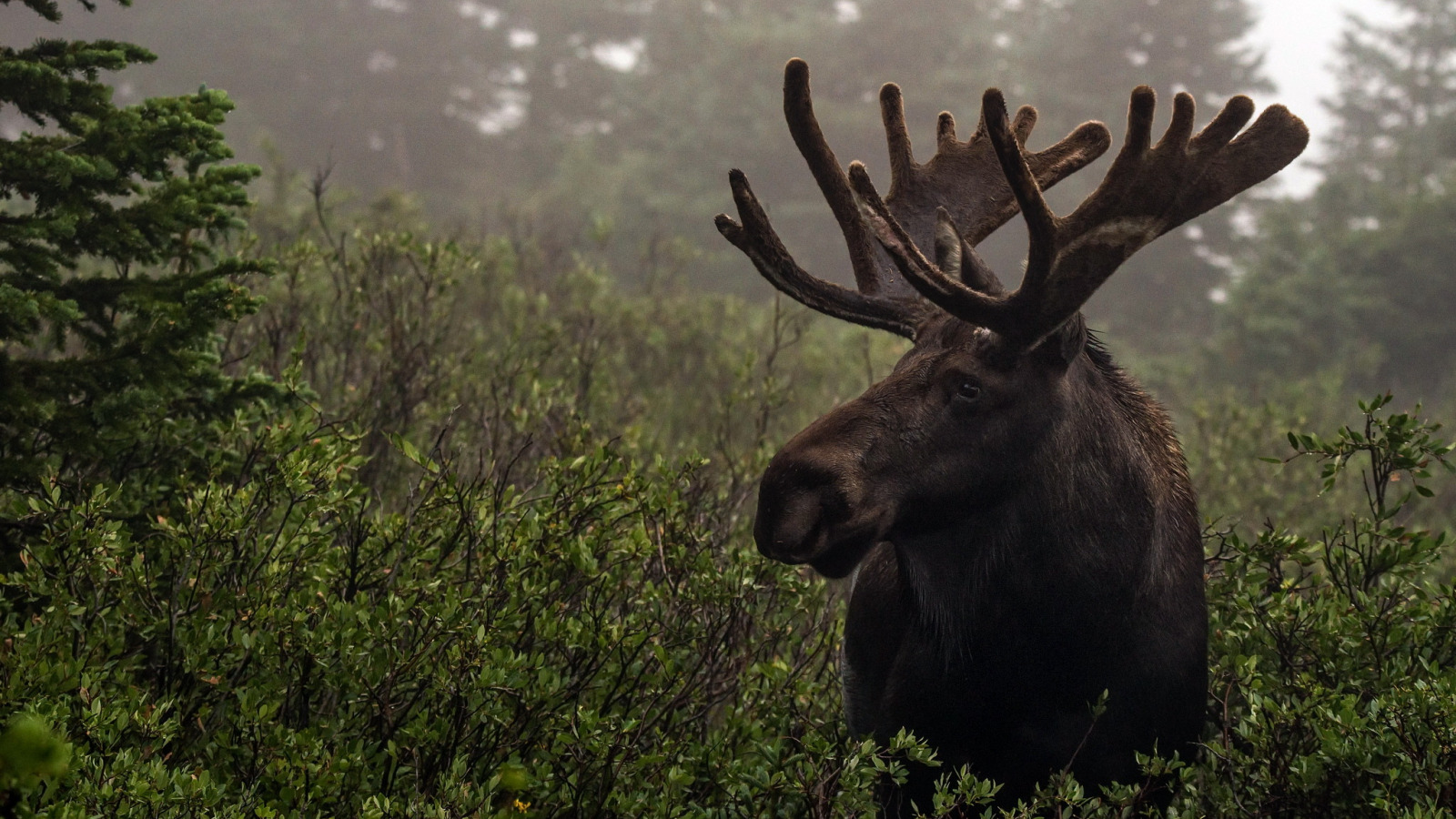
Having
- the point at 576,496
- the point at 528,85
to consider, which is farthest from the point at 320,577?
the point at 528,85

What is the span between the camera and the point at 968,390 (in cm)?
286

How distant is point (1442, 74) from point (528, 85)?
2505 centimetres

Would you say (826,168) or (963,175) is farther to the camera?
(963,175)

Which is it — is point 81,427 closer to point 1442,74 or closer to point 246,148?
point 246,148

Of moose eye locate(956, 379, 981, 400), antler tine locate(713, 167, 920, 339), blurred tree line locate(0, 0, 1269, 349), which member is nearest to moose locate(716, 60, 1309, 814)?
moose eye locate(956, 379, 981, 400)

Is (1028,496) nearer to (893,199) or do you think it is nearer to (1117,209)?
(1117,209)

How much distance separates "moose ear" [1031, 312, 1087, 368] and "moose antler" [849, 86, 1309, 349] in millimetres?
86

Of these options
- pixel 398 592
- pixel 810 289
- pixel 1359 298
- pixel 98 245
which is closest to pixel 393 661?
pixel 398 592

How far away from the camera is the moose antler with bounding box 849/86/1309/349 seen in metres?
2.69

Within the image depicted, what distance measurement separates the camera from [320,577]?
10.2 ft

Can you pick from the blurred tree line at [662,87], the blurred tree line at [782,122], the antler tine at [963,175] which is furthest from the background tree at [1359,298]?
the antler tine at [963,175]

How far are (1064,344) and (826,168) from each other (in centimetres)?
88

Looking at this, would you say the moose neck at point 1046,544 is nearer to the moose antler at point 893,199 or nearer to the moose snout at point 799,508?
the moose snout at point 799,508

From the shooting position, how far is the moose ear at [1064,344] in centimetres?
284
